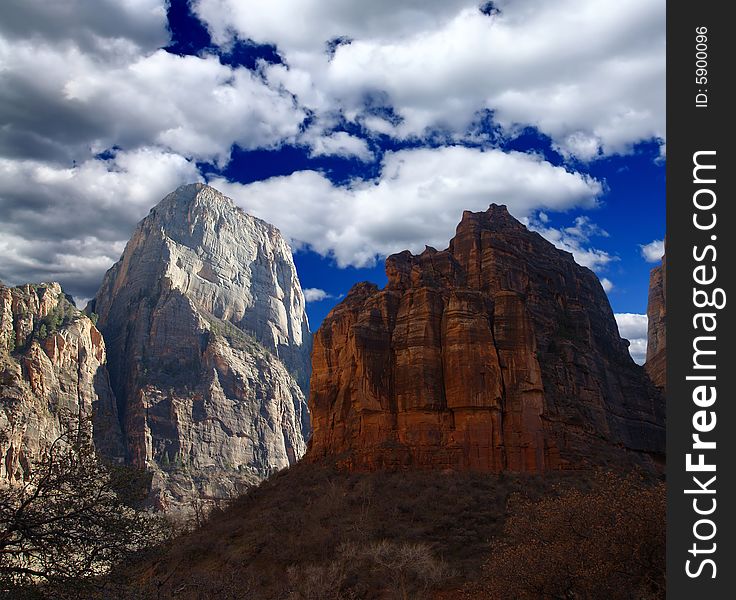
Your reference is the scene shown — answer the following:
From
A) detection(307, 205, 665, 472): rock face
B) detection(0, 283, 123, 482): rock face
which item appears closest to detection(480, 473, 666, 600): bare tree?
detection(307, 205, 665, 472): rock face

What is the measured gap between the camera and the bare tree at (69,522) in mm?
14523

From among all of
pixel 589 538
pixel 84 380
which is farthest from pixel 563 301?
pixel 84 380

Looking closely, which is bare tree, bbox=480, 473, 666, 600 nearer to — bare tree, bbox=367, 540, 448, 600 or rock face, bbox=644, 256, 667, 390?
bare tree, bbox=367, 540, 448, 600

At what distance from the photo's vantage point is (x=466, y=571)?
3525 cm

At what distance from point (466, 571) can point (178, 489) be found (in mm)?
126428

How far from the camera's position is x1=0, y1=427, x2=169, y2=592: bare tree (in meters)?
14.5

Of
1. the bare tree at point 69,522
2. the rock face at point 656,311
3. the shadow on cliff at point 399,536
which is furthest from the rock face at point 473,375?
the rock face at point 656,311

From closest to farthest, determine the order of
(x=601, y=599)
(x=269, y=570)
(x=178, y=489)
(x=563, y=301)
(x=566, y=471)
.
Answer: (x=601, y=599)
(x=269, y=570)
(x=566, y=471)
(x=563, y=301)
(x=178, y=489)

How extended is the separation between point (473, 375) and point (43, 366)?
393 ft

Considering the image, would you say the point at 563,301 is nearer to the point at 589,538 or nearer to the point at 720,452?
the point at 589,538

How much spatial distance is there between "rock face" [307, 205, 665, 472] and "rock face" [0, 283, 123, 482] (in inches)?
2976

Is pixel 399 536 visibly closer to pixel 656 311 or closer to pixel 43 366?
pixel 656 311

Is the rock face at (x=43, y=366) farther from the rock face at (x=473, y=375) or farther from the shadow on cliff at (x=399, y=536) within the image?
the shadow on cliff at (x=399, y=536)

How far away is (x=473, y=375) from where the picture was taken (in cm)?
5234
